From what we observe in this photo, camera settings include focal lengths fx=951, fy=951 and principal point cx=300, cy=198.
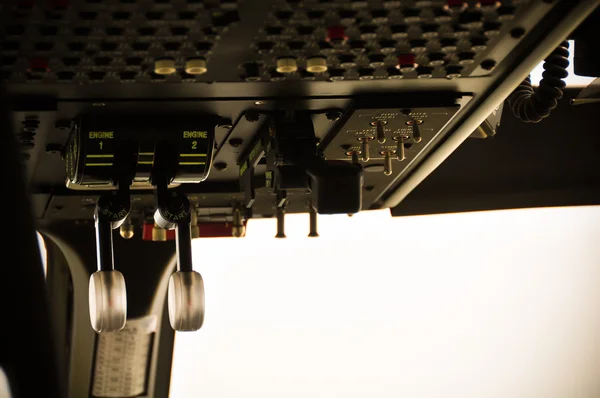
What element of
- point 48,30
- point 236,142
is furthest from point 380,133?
point 48,30

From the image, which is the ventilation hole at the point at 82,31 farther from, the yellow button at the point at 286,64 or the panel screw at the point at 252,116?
the panel screw at the point at 252,116

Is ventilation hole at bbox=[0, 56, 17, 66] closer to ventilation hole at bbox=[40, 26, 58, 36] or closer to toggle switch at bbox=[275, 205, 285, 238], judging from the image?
ventilation hole at bbox=[40, 26, 58, 36]

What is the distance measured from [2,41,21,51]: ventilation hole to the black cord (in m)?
0.95

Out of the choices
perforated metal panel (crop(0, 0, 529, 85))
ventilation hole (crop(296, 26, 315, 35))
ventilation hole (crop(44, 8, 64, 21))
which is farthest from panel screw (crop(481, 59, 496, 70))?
ventilation hole (crop(44, 8, 64, 21))

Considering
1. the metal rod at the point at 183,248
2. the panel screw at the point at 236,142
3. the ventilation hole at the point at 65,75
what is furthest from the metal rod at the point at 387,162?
the ventilation hole at the point at 65,75

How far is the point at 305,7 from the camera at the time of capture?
1.17 meters

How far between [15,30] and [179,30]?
7.7 inches

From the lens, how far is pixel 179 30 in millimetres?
1181

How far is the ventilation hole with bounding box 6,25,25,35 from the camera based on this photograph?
1.14m

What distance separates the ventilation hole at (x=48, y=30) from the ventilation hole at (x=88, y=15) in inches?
1.6

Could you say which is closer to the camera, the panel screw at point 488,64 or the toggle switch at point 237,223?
the panel screw at point 488,64

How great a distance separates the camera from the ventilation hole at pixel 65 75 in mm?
1265

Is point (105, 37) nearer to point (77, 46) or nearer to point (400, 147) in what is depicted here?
point (77, 46)

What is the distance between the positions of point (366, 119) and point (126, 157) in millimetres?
370
